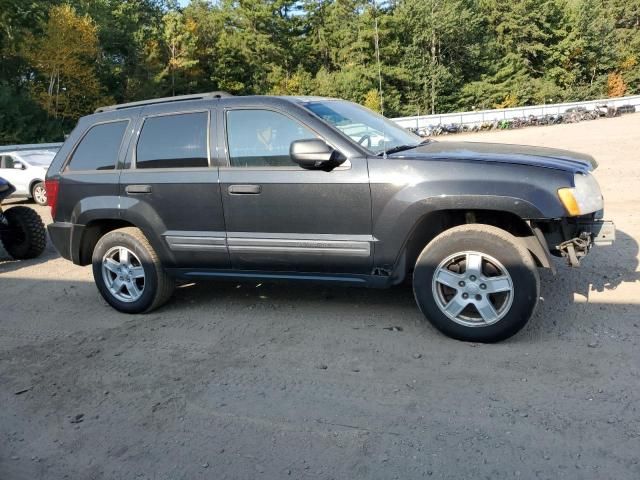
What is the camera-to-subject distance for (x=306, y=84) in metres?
57.9

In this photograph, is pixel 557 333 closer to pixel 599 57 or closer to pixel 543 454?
pixel 543 454

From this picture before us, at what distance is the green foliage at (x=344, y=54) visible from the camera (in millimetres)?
48438

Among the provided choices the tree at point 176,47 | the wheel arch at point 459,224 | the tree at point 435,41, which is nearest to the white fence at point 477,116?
the tree at point 435,41

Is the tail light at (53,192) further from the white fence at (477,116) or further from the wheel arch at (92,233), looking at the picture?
the white fence at (477,116)

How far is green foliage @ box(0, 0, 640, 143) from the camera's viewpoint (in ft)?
159

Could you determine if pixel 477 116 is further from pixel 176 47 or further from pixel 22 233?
pixel 22 233

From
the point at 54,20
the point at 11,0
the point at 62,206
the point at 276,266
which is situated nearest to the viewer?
the point at 276,266

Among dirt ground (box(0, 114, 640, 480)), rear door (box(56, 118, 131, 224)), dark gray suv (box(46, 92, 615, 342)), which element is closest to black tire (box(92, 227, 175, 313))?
dark gray suv (box(46, 92, 615, 342))

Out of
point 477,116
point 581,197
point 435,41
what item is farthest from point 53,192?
point 435,41

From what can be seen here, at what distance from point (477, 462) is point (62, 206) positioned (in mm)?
4249

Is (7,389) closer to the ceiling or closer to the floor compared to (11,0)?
closer to the floor

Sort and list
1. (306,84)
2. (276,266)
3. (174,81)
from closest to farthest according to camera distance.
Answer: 1. (276,266)
2. (174,81)
3. (306,84)

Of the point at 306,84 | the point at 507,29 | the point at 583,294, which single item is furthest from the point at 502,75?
the point at 583,294

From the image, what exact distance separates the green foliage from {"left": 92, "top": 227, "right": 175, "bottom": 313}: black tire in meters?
44.6
